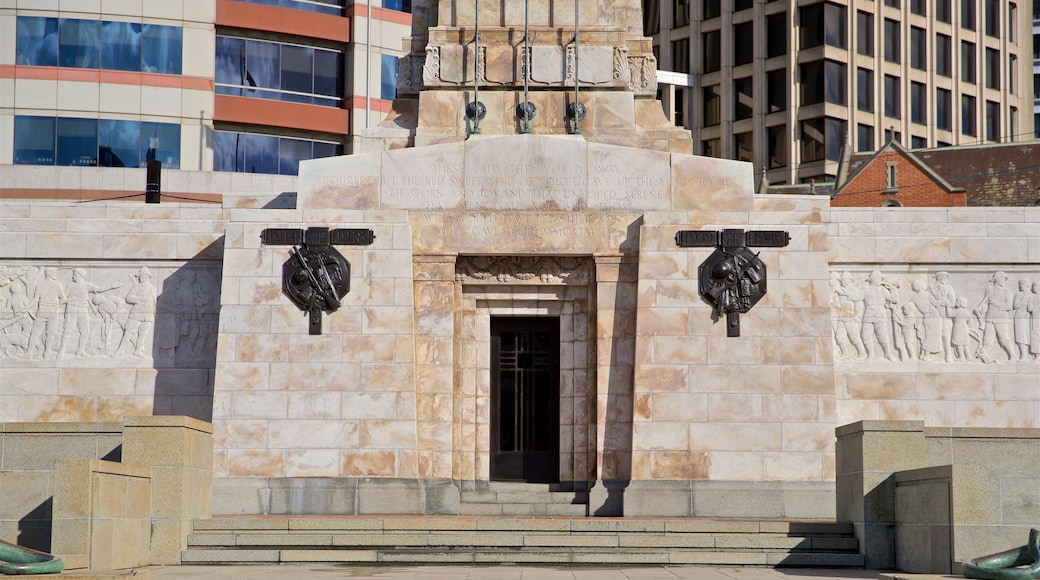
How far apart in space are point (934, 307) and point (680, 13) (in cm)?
6384

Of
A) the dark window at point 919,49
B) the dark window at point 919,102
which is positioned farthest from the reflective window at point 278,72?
the dark window at point 919,49

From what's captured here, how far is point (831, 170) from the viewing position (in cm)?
8375

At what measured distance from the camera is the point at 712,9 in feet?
293

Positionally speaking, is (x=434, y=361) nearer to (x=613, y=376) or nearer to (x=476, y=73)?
(x=613, y=376)

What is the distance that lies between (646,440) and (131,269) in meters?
11.5

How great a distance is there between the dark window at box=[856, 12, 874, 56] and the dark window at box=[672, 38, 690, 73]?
34.9ft

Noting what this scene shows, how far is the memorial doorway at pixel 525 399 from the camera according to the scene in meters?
29.2

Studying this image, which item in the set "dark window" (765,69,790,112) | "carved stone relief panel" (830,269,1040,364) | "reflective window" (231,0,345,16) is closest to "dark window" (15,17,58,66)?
"reflective window" (231,0,345,16)

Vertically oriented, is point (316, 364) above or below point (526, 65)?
below

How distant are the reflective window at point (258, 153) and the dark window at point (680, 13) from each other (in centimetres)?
3855

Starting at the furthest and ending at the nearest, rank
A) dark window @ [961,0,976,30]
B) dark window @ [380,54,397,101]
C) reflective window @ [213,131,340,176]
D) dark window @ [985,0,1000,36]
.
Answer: dark window @ [985,0,1000,36] → dark window @ [961,0,976,30] → dark window @ [380,54,397,101] → reflective window @ [213,131,340,176]

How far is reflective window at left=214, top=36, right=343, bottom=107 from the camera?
57281mm

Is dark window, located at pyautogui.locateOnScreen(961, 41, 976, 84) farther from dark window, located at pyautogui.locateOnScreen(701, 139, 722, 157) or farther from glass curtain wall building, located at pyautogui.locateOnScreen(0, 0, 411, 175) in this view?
glass curtain wall building, located at pyautogui.locateOnScreen(0, 0, 411, 175)

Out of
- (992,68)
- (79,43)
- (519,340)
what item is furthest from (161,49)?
(992,68)
